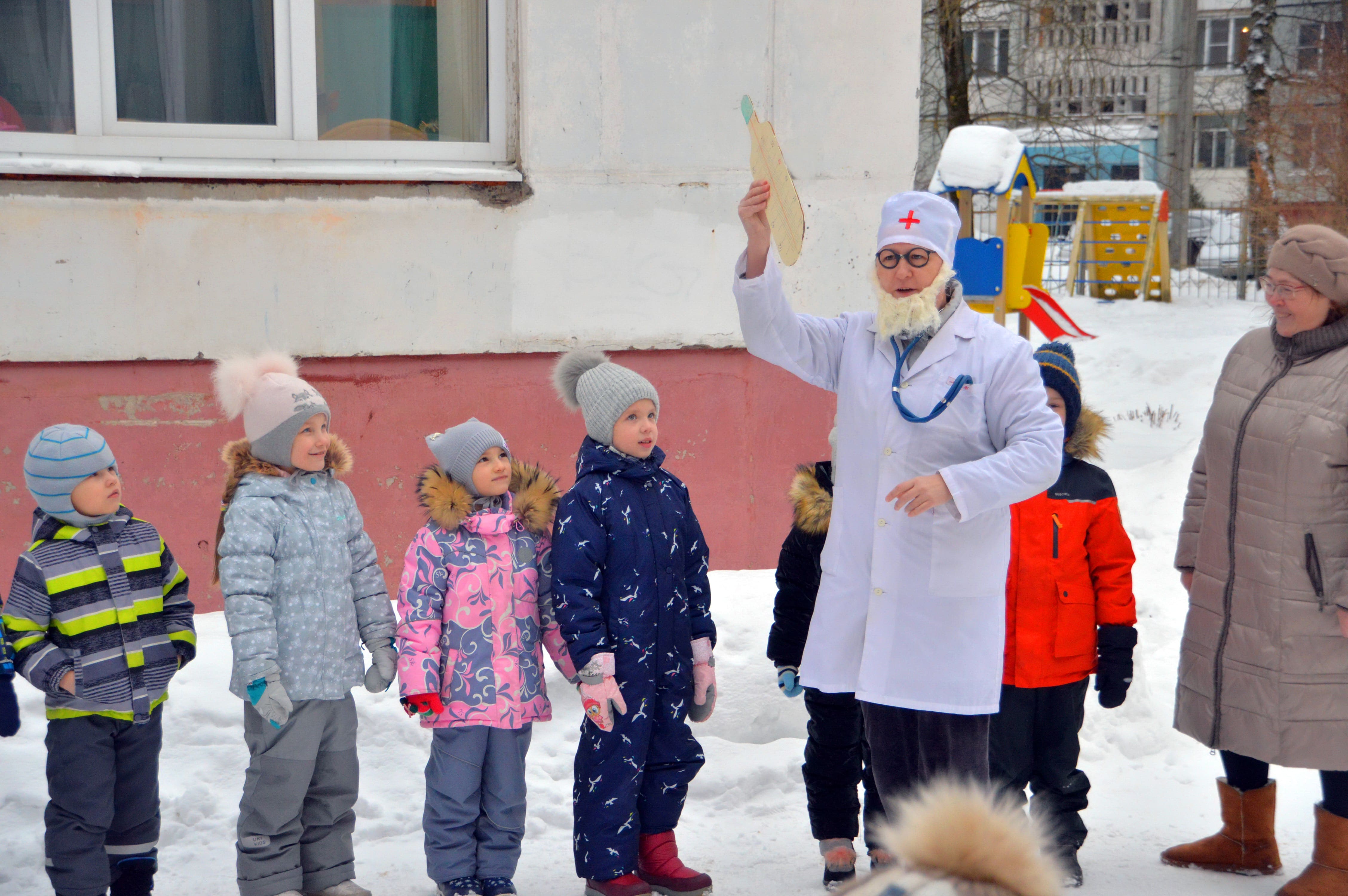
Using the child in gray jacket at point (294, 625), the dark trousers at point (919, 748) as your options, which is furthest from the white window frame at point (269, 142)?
the dark trousers at point (919, 748)

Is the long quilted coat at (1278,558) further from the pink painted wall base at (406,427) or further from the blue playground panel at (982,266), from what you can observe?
the blue playground panel at (982,266)

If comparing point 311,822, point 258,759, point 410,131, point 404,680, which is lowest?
point 311,822

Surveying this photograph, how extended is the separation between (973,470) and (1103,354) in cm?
1211

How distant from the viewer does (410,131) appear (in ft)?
18.7

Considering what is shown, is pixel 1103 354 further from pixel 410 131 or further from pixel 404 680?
pixel 404 680

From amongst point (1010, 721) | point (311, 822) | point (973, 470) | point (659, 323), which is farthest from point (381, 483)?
point (973, 470)

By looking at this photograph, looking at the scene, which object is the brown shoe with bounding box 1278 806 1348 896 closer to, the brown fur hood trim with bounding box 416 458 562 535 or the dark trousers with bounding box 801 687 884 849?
the dark trousers with bounding box 801 687 884 849

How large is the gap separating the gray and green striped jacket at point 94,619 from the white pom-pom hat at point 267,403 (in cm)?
36

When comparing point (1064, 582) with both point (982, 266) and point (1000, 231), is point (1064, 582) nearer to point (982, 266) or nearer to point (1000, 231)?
point (982, 266)

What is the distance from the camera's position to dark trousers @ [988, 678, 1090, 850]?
11.8 feet

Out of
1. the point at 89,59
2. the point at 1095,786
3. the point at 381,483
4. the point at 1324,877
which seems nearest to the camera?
the point at 1324,877

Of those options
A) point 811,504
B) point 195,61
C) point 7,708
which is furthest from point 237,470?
point 195,61

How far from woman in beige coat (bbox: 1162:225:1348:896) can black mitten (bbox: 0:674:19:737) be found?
3.31m

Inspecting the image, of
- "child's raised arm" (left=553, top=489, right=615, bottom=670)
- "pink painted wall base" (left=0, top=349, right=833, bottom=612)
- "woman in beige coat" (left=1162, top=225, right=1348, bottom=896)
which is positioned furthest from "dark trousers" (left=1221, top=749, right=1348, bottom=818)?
"pink painted wall base" (left=0, top=349, right=833, bottom=612)
